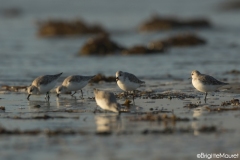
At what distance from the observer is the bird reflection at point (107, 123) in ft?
36.9

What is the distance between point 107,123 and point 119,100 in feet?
10.7

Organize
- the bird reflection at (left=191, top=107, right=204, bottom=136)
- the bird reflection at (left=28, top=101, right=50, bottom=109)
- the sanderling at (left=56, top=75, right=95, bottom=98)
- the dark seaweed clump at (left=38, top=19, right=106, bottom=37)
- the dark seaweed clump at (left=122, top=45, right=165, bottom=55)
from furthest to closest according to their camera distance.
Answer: the dark seaweed clump at (left=38, top=19, right=106, bottom=37) → the dark seaweed clump at (left=122, top=45, right=165, bottom=55) → the sanderling at (left=56, top=75, right=95, bottom=98) → the bird reflection at (left=28, top=101, right=50, bottom=109) → the bird reflection at (left=191, top=107, right=204, bottom=136)

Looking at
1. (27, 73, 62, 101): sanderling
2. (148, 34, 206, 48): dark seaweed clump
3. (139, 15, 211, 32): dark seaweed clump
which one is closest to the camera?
(27, 73, 62, 101): sanderling

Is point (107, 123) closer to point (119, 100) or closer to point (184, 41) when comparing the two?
point (119, 100)

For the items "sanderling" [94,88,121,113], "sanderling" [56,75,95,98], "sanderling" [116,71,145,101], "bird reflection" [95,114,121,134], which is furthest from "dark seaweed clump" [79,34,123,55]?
"bird reflection" [95,114,121,134]

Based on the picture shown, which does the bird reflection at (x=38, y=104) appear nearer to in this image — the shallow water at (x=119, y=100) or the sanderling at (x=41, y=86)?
the shallow water at (x=119, y=100)

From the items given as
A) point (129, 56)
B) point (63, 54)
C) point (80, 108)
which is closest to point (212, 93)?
point (80, 108)

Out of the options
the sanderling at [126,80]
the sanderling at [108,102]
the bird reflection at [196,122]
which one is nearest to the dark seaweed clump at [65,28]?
the sanderling at [126,80]

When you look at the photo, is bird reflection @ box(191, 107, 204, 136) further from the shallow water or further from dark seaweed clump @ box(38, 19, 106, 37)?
dark seaweed clump @ box(38, 19, 106, 37)

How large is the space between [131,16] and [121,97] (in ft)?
113

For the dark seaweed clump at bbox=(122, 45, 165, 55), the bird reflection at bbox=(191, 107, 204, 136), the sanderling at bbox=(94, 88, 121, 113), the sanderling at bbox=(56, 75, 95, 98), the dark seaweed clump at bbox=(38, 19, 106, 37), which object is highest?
the dark seaweed clump at bbox=(38, 19, 106, 37)

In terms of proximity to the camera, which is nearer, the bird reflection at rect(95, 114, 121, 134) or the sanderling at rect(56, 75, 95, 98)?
the bird reflection at rect(95, 114, 121, 134)

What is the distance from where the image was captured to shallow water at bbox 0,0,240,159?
32.4 ft

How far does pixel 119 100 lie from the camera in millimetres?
15156
